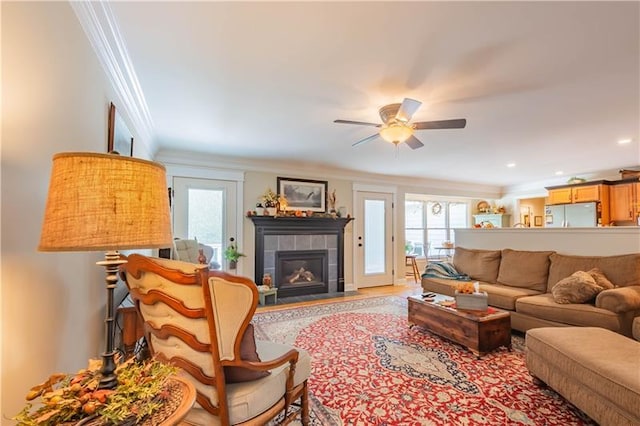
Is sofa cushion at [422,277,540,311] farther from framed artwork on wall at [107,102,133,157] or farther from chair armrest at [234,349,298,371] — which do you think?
framed artwork on wall at [107,102,133,157]

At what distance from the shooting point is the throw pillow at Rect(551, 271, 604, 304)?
2.83 metres

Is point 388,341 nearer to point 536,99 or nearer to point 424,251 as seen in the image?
point 536,99

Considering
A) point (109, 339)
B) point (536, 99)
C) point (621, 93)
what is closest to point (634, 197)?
point (621, 93)

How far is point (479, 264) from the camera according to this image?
14.2 ft

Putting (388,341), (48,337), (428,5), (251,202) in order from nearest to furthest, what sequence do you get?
(48,337), (428,5), (388,341), (251,202)

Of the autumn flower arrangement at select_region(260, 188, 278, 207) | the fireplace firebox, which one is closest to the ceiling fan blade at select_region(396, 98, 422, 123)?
the autumn flower arrangement at select_region(260, 188, 278, 207)

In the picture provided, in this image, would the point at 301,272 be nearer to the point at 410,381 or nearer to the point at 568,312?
the point at 410,381

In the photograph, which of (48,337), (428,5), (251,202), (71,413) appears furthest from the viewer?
(251,202)

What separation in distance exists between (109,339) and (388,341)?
106 inches

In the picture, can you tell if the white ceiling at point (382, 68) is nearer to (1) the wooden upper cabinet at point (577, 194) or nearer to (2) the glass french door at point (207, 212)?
(2) the glass french door at point (207, 212)

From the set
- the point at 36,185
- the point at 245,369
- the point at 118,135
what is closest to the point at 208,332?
the point at 245,369

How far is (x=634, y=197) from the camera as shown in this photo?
518cm

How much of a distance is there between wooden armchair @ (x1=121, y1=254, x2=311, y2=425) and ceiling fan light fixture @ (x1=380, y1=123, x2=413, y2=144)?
2030mm

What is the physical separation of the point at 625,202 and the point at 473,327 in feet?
16.3
